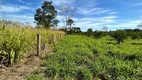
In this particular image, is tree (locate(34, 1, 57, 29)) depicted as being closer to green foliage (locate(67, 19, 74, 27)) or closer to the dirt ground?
green foliage (locate(67, 19, 74, 27))

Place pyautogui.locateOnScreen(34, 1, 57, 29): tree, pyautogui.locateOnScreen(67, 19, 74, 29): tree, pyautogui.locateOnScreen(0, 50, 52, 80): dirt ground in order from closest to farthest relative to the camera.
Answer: pyautogui.locateOnScreen(0, 50, 52, 80): dirt ground, pyautogui.locateOnScreen(34, 1, 57, 29): tree, pyautogui.locateOnScreen(67, 19, 74, 29): tree

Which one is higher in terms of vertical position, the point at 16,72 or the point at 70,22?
the point at 70,22

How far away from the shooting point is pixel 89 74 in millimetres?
4043

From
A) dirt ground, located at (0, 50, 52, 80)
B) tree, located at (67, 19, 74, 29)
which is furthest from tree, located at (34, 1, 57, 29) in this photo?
dirt ground, located at (0, 50, 52, 80)

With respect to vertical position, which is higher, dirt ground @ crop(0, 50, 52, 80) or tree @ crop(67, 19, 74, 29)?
tree @ crop(67, 19, 74, 29)

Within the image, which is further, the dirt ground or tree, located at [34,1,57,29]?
tree, located at [34,1,57,29]

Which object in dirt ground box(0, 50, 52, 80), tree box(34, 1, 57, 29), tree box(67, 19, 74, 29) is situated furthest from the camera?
tree box(67, 19, 74, 29)

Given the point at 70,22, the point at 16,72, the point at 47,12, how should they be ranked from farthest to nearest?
the point at 70,22 → the point at 47,12 → the point at 16,72

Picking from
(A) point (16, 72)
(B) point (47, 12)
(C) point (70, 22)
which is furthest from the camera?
(C) point (70, 22)

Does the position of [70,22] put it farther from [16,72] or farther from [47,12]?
[16,72]

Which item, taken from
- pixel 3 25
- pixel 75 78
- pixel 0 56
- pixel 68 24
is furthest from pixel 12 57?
pixel 68 24

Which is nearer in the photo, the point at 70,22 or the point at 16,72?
the point at 16,72

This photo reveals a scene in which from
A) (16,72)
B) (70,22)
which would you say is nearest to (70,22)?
(70,22)

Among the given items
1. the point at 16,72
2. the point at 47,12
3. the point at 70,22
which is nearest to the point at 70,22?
the point at 70,22
